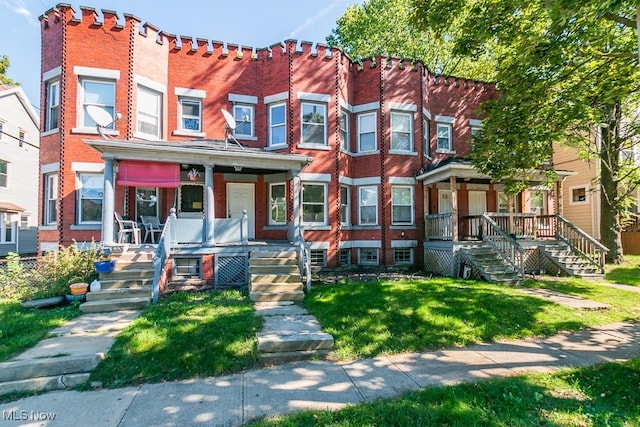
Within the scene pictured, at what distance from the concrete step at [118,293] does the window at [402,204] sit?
33.5ft

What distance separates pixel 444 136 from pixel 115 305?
50.7ft

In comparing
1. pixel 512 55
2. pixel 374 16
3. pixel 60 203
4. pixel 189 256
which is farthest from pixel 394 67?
pixel 60 203

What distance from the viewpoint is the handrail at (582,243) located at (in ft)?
38.8

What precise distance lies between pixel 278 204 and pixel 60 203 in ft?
25.1

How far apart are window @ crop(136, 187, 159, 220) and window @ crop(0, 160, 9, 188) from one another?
14074 millimetres

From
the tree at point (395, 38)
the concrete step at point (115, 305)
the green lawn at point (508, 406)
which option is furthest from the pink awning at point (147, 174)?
the tree at point (395, 38)

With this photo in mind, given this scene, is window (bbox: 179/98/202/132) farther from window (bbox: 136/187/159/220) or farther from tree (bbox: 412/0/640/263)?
tree (bbox: 412/0/640/263)

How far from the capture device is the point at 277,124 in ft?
44.6

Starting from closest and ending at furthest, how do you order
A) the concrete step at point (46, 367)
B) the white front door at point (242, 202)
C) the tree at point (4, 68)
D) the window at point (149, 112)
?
the concrete step at point (46, 367), the window at point (149, 112), the white front door at point (242, 202), the tree at point (4, 68)

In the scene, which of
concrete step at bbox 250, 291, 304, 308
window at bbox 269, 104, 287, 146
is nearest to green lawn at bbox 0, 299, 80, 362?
concrete step at bbox 250, 291, 304, 308

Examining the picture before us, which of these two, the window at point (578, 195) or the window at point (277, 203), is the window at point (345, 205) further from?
the window at point (578, 195)

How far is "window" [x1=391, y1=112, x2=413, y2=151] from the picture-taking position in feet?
47.4

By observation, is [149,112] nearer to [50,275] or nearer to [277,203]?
[277,203]

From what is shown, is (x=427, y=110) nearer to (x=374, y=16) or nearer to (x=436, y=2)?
(x=436, y=2)
